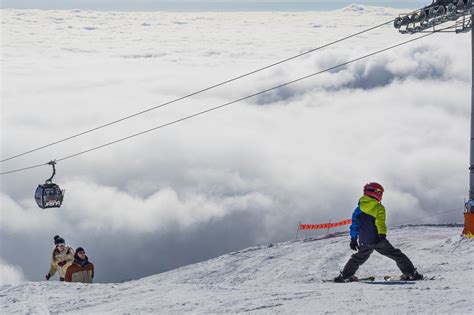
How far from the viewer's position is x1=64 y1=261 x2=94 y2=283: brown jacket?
44.3ft

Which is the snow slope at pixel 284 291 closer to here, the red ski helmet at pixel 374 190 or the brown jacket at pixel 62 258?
the red ski helmet at pixel 374 190

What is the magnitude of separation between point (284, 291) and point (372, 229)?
1.75m

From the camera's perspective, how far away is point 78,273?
1362 centimetres

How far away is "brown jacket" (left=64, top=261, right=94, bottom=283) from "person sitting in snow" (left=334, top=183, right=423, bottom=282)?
5771 millimetres

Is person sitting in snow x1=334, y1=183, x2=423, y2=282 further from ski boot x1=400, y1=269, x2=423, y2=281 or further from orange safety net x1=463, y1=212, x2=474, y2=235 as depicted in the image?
orange safety net x1=463, y1=212, x2=474, y2=235

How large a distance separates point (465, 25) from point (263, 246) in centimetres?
855

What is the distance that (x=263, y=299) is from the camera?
956cm

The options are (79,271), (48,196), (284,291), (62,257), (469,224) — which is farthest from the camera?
(48,196)

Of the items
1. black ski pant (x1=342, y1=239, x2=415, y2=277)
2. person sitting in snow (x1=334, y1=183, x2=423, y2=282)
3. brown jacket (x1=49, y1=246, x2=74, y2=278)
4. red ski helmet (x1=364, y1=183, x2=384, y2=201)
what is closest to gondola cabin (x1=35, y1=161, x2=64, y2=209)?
brown jacket (x1=49, y1=246, x2=74, y2=278)

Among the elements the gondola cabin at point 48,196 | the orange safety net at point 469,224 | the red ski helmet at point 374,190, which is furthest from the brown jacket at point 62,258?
the gondola cabin at point 48,196

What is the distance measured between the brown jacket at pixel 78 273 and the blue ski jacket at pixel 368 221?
582cm

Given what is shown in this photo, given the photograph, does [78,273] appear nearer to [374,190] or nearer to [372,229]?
[372,229]

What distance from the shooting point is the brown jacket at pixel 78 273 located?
1352 centimetres

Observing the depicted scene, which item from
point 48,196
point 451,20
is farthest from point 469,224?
point 48,196
